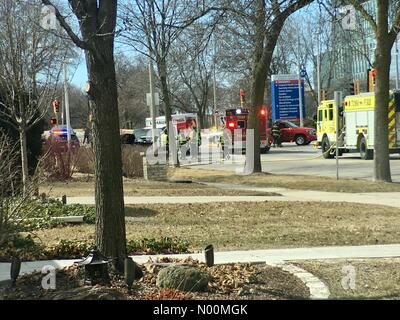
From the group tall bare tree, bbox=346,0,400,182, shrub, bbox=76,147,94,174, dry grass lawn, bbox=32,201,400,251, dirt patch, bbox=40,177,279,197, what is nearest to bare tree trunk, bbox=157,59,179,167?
shrub, bbox=76,147,94,174

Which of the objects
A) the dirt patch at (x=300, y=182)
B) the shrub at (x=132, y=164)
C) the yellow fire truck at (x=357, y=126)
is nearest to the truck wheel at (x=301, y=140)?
the yellow fire truck at (x=357, y=126)

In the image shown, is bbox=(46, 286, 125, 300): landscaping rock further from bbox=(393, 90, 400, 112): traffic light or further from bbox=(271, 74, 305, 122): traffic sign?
bbox=(271, 74, 305, 122): traffic sign

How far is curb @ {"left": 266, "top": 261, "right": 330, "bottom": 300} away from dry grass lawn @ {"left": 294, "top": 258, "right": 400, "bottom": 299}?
9 centimetres

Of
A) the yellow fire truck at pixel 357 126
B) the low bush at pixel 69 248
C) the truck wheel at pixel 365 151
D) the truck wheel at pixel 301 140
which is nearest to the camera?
the low bush at pixel 69 248

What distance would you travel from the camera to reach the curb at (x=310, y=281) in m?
5.76

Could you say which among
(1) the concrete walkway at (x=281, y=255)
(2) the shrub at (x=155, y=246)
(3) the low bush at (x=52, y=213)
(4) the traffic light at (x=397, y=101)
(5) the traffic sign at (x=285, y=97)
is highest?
(5) the traffic sign at (x=285, y=97)

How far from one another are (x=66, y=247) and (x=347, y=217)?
19.5 feet

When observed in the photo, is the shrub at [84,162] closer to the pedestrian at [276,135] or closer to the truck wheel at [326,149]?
the truck wheel at [326,149]

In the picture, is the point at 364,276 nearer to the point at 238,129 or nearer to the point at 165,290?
the point at 165,290

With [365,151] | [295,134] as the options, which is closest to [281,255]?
[365,151]

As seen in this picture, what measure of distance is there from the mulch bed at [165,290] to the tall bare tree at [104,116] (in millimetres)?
485

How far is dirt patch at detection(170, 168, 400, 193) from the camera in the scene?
17191mm
